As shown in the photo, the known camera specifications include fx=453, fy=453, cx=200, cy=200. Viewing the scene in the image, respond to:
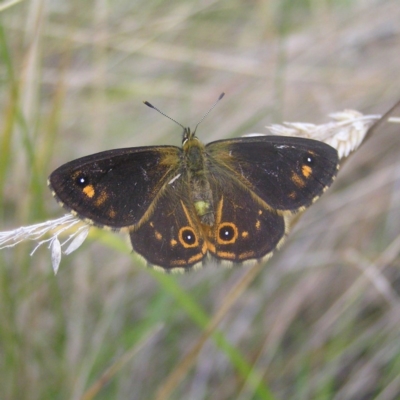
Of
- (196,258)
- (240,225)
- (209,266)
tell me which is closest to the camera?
(196,258)

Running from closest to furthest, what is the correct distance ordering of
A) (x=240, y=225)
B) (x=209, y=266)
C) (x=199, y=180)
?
(x=240, y=225) → (x=199, y=180) → (x=209, y=266)

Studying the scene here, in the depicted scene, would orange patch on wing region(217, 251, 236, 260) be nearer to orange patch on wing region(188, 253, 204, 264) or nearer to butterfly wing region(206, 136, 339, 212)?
orange patch on wing region(188, 253, 204, 264)

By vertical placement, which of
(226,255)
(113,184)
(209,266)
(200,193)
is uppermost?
(113,184)

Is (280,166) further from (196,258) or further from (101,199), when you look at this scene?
(101,199)

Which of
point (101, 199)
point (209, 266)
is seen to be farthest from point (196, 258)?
point (209, 266)

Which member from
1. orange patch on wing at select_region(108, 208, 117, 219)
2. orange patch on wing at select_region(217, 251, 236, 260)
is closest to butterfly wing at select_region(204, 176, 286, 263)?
Result: orange patch on wing at select_region(217, 251, 236, 260)

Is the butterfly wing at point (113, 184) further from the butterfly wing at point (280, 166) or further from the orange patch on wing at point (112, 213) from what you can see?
the butterfly wing at point (280, 166)

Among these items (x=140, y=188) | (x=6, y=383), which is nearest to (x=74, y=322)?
(x=6, y=383)
